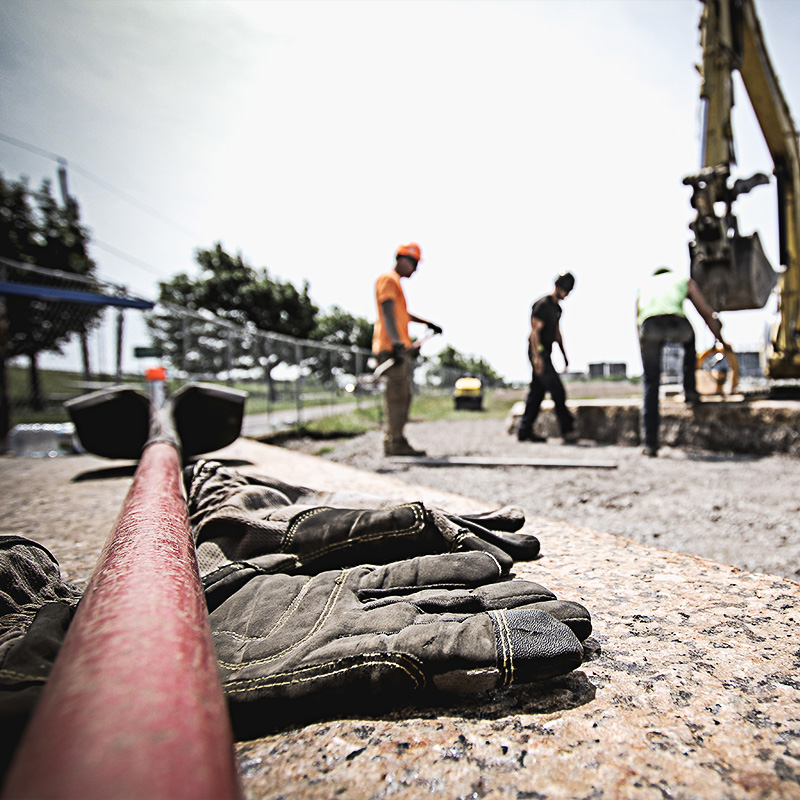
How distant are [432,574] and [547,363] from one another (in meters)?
5.26

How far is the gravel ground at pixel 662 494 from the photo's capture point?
222 cm

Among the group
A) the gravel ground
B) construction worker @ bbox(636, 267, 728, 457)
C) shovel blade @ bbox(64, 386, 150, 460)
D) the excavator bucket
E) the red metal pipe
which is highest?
the excavator bucket

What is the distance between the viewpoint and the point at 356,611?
105 cm

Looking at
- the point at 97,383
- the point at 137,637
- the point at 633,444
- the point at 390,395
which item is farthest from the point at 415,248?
the point at 97,383

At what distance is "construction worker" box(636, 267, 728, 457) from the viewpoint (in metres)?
4.77

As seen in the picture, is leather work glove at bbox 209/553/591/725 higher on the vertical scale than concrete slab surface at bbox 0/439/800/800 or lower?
higher

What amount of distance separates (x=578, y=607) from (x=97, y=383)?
26.1ft

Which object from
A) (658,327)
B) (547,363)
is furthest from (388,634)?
(547,363)

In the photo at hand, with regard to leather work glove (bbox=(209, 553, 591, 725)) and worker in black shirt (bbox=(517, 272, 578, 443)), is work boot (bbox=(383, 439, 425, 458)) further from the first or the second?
leather work glove (bbox=(209, 553, 591, 725))

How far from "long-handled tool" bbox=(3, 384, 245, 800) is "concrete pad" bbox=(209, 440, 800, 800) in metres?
0.25

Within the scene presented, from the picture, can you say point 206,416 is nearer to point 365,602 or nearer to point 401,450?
point 401,450

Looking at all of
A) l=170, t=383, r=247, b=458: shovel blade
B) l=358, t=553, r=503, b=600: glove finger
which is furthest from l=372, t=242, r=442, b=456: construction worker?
l=358, t=553, r=503, b=600: glove finger

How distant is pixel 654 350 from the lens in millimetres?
4918

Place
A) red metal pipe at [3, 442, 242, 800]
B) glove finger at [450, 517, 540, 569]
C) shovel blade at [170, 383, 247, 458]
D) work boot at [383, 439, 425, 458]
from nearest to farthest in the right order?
red metal pipe at [3, 442, 242, 800] → glove finger at [450, 517, 540, 569] → shovel blade at [170, 383, 247, 458] → work boot at [383, 439, 425, 458]
